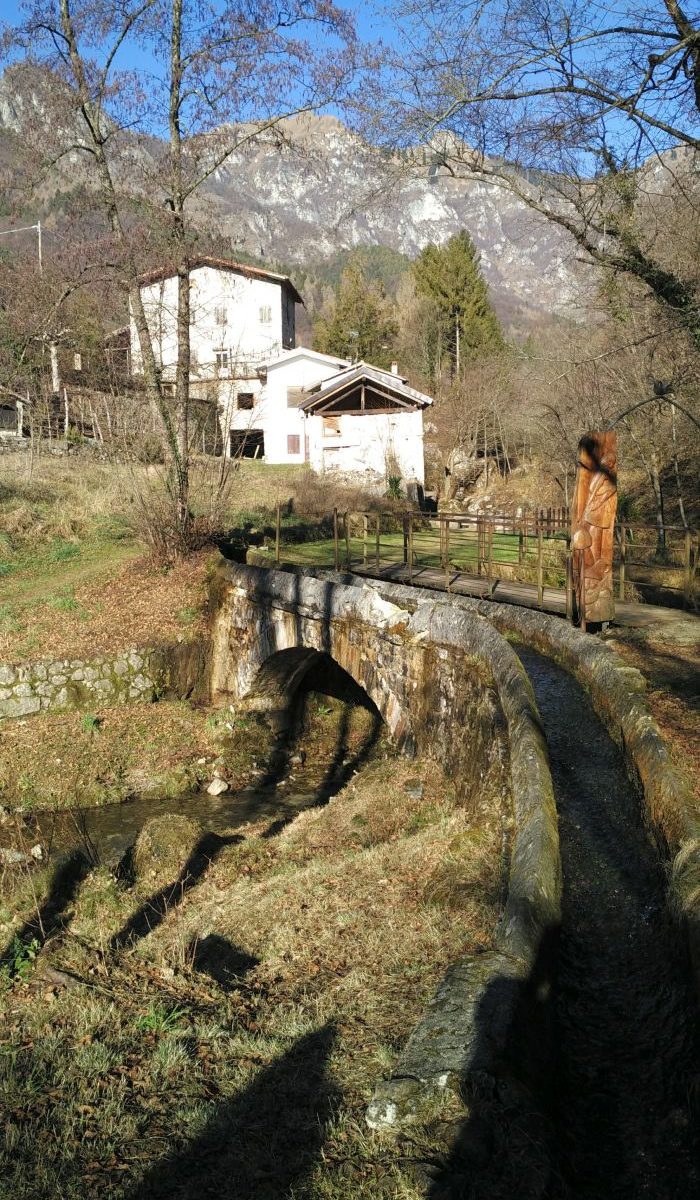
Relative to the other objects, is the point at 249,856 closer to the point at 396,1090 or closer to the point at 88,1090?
the point at 88,1090

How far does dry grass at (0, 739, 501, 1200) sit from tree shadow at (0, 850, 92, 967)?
155 millimetres

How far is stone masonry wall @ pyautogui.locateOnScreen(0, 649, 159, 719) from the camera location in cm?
1330

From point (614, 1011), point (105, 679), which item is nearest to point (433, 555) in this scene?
point (105, 679)

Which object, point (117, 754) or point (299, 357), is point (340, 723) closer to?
point (117, 754)

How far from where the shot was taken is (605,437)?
8.94 m

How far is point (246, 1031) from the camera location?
4.68m

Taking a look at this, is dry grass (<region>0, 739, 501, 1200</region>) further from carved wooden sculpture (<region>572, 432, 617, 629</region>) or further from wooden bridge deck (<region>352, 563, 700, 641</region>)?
wooden bridge deck (<region>352, 563, 700, 641</region>)

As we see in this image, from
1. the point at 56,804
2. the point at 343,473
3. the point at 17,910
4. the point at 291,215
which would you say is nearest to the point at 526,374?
Result: the point at 343,473

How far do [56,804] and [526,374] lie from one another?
33.8 m

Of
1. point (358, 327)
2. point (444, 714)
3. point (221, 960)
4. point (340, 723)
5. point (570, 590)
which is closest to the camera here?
point (221, 960)

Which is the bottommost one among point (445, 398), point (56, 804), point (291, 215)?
point (56, 804)

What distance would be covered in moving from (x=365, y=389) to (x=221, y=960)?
1250 inches

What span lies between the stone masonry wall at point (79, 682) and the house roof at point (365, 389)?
23146mm

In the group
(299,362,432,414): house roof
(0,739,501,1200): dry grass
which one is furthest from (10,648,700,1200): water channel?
(299,362,432,414): house roof
